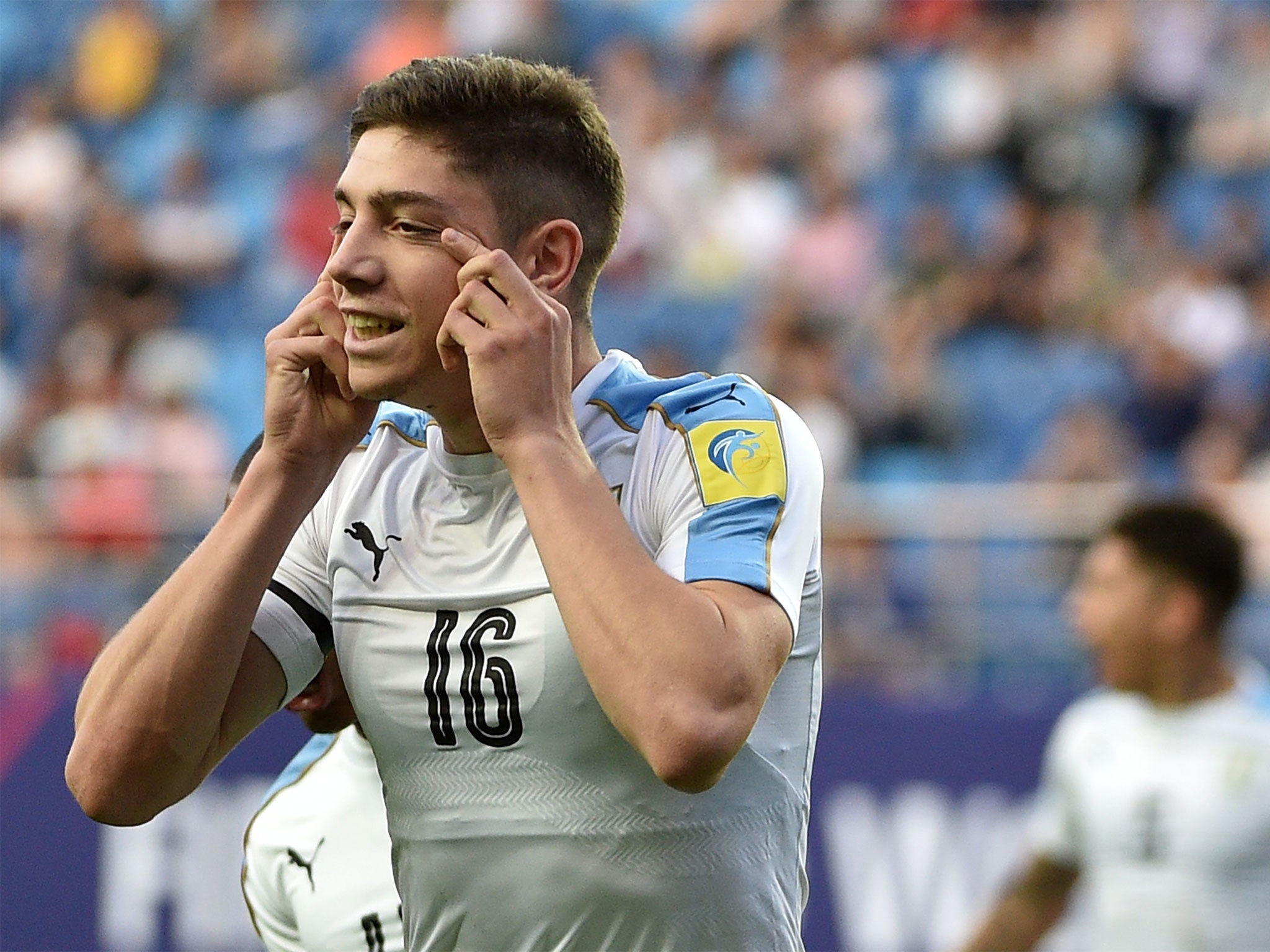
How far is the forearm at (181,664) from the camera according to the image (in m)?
2.83

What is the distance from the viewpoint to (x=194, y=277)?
12656 mm

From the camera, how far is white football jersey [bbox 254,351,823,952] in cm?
275

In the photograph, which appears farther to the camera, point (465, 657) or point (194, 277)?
point (194, 277)

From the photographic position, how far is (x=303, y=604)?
305 centimetres

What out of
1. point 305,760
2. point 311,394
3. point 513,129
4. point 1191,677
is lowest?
point 305,760

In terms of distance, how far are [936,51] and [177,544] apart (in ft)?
23.0

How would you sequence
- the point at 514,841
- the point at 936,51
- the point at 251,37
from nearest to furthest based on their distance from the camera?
the point at 514,841 < the point at 936,51 < the point at 251,37

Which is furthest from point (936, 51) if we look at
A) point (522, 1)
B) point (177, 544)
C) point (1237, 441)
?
point (177, 544)

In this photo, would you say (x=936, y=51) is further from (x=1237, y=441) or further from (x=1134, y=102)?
(x=1237, y=441)

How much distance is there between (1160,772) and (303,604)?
3.74m

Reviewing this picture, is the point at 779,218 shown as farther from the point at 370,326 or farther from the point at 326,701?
the point at 370,326

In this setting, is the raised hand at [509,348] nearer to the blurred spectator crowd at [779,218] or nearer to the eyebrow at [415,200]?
the eyebrow at [415,200]

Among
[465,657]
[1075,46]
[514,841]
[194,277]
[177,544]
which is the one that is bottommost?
[514,841]

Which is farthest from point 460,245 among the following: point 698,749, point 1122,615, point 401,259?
point 1122,615
